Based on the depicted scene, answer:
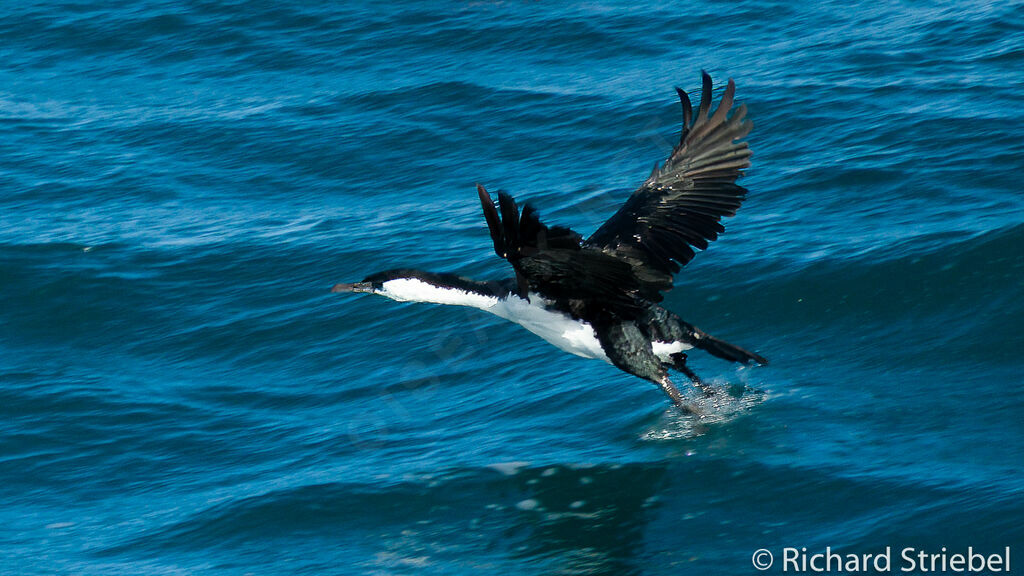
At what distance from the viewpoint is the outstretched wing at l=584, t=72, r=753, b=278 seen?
809cm

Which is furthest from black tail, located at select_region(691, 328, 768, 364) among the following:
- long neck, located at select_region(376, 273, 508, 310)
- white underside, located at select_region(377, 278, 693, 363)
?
long neck, located at select_region(376, 273, 508, 310)

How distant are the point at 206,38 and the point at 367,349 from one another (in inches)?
325

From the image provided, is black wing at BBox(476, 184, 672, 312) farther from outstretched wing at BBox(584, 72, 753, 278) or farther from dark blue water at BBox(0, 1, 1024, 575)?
dark blue water at BBox(0, 1, 1024, 575)

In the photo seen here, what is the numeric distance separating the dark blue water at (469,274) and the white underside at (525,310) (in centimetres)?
82

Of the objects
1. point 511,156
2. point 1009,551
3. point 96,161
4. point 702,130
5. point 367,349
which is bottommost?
point 1009,551

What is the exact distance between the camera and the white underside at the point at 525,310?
7.52m

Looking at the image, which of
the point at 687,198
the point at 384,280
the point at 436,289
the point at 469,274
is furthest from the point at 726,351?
the point at 469,274

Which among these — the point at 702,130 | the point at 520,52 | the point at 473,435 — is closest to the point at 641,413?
the point at 473,435

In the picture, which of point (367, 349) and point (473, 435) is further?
point (367, 349)

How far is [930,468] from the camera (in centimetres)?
719

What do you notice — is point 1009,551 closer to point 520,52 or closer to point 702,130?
point 702,130

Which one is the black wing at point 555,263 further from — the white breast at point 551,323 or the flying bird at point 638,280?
the white breast at point 551,323

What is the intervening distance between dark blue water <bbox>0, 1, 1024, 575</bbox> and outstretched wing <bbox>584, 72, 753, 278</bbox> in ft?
4.00

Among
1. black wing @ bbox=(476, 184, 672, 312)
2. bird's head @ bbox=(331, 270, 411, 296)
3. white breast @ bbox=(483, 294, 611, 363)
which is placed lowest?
white breast @ bbox=(483, 294, 611, 363)
